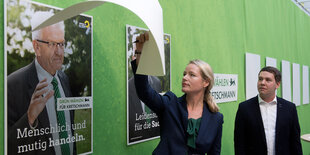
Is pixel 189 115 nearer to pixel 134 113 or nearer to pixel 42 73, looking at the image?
pixel 134 113

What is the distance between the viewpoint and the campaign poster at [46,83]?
1962mm

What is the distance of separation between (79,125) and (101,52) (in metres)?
0.62

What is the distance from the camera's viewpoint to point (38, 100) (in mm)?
2092

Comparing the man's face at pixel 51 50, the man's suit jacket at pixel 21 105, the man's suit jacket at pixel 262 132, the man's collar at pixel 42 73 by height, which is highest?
the man's face at pixel 51 50

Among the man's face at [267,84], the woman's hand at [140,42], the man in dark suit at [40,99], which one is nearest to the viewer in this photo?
the woman's hand at [140,42]

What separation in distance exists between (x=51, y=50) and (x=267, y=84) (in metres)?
2.09

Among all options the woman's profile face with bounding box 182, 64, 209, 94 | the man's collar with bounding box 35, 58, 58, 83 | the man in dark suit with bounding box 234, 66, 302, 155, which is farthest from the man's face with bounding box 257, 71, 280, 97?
the man's collar with bounding box 35, 58, 58, 83

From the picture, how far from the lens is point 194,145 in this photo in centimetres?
207

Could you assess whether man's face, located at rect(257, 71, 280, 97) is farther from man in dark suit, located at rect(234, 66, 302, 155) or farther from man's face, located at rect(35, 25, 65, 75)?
man's face, located at rect(35, 25, 65, 75)

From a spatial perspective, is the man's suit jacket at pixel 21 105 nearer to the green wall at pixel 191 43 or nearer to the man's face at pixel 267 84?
the green wall at pixel 191 43

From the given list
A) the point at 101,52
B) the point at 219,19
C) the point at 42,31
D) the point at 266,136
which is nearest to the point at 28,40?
the point at 42,31

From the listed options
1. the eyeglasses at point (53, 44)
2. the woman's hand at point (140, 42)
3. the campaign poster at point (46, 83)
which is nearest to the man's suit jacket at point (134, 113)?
the campaign poster at point (46, 83)

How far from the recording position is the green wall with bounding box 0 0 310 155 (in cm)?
254

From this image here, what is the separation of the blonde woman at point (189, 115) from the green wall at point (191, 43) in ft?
2.00
